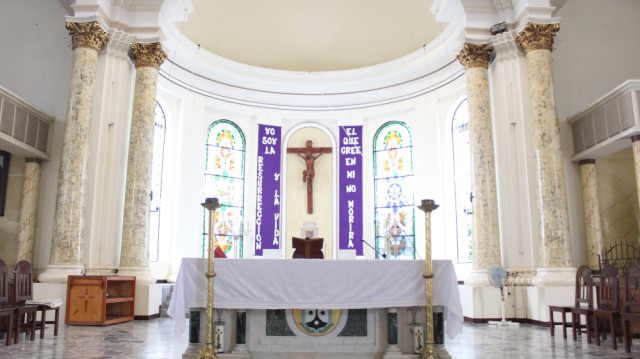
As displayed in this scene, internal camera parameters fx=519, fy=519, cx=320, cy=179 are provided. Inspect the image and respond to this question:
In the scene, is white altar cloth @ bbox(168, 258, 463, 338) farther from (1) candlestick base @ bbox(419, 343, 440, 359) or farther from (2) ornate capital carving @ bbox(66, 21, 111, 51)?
(2) ornate capital carving @ bbox(66, 21, 111, 51)

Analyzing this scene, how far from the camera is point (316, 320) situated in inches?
214

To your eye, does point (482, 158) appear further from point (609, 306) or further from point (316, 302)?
point (316, 302)

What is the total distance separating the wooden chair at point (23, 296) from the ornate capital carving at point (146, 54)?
5086 millimetres

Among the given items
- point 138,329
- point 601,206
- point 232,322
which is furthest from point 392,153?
point 232,322

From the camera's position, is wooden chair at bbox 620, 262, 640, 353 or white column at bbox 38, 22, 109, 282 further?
white column at bbox 38, 22, 109, 282

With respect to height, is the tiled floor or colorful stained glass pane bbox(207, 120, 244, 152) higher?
colorful stained glass pane bbox(207, 120, 244, 152)

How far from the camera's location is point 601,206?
1042 centimetres

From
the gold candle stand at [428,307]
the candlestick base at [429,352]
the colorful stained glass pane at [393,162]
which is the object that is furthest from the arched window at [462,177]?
the candlestick base at [429,352]

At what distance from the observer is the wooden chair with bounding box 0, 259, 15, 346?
6.21m

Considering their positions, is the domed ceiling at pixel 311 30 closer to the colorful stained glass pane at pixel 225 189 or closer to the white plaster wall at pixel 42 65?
the white plaster wall at pixel 42 65

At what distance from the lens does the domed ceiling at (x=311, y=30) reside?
13.8 m

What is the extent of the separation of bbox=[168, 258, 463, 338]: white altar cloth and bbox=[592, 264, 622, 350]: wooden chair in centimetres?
234

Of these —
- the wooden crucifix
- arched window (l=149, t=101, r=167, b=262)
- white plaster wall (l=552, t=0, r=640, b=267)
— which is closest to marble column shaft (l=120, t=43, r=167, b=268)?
arched window (l=149, t=101, r=167, b=262)

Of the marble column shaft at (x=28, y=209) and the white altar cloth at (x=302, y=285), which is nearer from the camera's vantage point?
the white altar cloth at (x=302, y=285)
